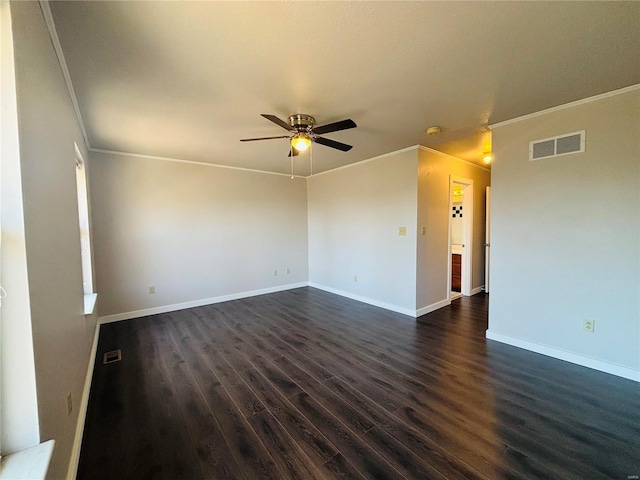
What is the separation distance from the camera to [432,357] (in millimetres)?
2803

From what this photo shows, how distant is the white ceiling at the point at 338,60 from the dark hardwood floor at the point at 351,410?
253cm

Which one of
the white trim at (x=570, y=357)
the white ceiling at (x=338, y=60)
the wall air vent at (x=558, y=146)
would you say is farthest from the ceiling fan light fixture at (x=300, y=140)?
the white trim at (x=570, y=357)

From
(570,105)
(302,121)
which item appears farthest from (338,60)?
(570,105)

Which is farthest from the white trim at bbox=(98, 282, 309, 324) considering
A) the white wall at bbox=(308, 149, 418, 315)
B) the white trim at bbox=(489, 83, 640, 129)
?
the white trim at bbox=(489, 83, 640, 129)

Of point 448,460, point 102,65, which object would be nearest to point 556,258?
point 448,460

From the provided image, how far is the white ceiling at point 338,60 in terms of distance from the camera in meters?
1.46

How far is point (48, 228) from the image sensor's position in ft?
4.45

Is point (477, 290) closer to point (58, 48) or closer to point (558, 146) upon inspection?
point (558, 146)

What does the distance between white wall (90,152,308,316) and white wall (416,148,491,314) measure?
9.31ft

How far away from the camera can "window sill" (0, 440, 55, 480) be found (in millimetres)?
887

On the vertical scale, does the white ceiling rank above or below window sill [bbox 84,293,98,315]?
above

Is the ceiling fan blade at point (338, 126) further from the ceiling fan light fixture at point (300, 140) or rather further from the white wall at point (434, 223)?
the white wall at point (434, 223)

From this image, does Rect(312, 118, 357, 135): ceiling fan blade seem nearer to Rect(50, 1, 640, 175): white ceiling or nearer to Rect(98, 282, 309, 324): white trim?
Rect(50, 1, 640, 175): white ceiling

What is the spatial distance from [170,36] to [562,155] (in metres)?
3.54
